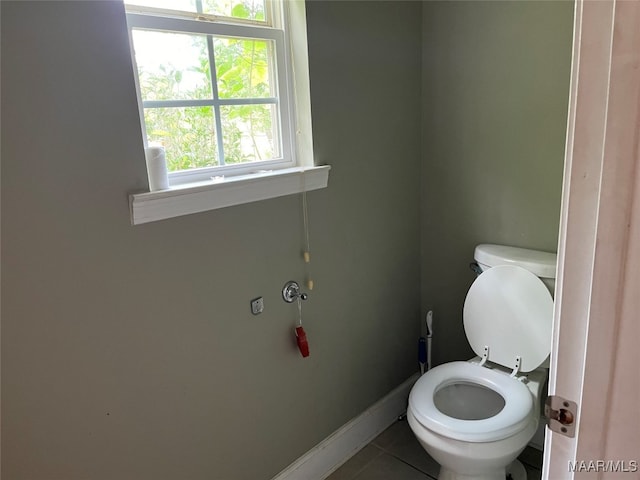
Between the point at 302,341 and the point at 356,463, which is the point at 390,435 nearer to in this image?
the point at 356,463

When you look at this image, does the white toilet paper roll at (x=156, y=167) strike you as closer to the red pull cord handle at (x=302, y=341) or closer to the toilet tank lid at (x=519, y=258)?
the red pull cord handle at (x=302, y=341)

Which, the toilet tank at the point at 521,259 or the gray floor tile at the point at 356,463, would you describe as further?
the gray floor tile at the point at 356,463

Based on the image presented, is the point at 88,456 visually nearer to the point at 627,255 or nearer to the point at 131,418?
the point at 131,418

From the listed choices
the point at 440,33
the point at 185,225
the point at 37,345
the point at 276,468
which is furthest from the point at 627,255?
the point at 440,33

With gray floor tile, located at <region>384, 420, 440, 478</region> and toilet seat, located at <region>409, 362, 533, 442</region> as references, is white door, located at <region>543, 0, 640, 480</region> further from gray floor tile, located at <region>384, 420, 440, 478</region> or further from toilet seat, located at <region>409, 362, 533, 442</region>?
gray floor tile, located at <region>384, 420, 440, 478</region>

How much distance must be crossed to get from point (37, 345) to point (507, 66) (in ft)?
5.99

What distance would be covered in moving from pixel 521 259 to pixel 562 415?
4.06ft

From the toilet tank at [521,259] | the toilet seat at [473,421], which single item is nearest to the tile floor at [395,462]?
the toilet seat at [473,421]

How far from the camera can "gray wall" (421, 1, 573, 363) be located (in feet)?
5.87

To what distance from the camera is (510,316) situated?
6.01 feet

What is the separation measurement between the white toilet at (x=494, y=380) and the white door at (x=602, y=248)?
37.2 inches

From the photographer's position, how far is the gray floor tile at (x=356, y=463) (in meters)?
1.95

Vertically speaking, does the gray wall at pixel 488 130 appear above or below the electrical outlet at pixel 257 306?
above

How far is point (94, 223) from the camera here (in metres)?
1.18
